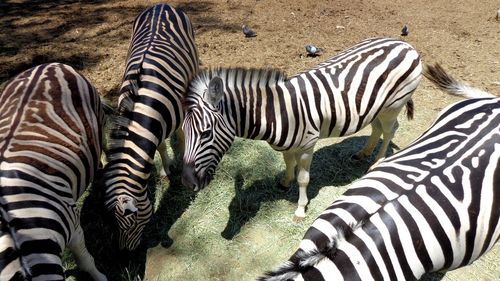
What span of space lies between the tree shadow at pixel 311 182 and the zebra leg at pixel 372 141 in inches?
3.9

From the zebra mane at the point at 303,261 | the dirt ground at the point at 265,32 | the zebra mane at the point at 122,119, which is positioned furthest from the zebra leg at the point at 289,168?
the dirt ground at the point at 265,32

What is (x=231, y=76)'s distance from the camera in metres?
3.32

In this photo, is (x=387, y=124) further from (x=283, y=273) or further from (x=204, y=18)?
(x=204, y=18)

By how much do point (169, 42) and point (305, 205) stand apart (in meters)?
2.80

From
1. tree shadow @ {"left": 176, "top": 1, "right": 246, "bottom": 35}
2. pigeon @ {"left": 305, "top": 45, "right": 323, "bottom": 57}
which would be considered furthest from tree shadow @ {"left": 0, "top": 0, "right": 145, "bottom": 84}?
pigeon @ {"left": 305, "top": 45, "right": 323, "bottom": 57}

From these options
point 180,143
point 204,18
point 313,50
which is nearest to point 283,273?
point 180,143

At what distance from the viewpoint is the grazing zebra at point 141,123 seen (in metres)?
3.22

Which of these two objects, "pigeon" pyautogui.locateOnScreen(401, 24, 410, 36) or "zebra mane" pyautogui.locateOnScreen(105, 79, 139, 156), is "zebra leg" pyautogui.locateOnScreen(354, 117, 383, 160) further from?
"pigeon" pyautogui.locateOnScreen(401, 24, 410, 36)

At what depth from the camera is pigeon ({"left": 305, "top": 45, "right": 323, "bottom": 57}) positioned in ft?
22.2

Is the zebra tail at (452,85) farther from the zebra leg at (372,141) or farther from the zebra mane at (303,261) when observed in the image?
the zebra mane at (303,261)

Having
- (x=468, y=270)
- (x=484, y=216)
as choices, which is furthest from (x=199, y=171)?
(x=468, y=270)

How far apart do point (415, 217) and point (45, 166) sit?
2959 mm

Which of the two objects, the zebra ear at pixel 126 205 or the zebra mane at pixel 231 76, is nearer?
the zebra ear at pixel 126 205

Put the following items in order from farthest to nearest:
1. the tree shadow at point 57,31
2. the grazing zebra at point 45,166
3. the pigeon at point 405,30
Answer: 1. the pigeon at point 405,30
2. the tree shadow at point 57,31
3. the grazing zebra at point 45,166
